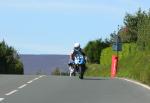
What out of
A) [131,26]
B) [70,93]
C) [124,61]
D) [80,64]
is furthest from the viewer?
[131,26]

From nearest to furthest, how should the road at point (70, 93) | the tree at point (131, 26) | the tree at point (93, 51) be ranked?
the road at point (70, 93) < the tree at point (131, 26) < the tree at point (93, 51)

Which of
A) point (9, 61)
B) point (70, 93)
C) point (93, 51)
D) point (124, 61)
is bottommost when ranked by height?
point (70, 93)

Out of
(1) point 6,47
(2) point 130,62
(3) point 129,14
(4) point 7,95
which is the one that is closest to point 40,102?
(4) point 7,95

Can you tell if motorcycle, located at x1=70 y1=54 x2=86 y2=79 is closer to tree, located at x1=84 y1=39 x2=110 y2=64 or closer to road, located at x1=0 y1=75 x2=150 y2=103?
road, located at x1=0 y1=75 x2=150 y2=103

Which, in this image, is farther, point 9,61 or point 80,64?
point 9,61

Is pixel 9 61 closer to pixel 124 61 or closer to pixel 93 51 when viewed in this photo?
pixel 93 51

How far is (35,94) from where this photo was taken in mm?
21484

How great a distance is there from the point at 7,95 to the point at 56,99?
197cm

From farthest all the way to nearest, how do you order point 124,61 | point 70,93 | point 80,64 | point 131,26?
1. point 131,26
2. point 124,61
3. point 80,64
4. point 70,93

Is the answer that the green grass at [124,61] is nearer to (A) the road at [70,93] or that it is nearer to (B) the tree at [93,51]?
(B) the tree at [93,51]

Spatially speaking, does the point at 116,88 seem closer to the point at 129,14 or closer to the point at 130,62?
the point at 130,62

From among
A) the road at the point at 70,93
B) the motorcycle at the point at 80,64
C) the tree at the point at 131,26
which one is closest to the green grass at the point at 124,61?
the tree at the point at 131,26

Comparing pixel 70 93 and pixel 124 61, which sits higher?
pixel 124 61

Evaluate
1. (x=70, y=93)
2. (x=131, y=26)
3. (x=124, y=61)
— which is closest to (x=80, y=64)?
(x=70, y=93)
